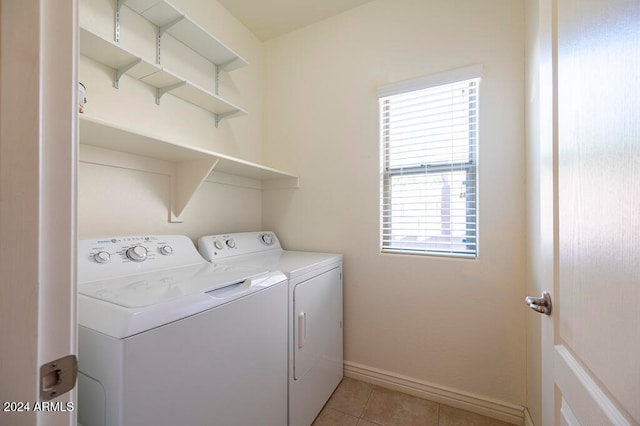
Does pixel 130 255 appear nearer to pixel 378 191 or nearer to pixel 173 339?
pixel 173 339

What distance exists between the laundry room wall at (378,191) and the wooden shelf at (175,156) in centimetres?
46

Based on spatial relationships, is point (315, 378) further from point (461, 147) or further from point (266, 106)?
point (266, 106)

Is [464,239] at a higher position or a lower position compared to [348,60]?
lower

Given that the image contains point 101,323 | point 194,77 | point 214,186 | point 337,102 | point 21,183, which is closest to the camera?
point 21,183

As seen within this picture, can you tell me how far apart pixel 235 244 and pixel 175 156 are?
2.17 feet

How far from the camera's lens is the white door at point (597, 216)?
401 mm

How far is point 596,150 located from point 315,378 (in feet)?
5.30

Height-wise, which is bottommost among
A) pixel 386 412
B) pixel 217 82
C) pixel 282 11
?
pixel 386 412

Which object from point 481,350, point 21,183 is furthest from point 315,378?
point 21,183

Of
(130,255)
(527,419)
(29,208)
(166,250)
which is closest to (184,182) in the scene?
(166,250)

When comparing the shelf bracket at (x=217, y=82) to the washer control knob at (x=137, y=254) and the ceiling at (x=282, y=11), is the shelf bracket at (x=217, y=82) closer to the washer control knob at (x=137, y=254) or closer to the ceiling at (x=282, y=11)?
the ceiling at (x=282, y=11)

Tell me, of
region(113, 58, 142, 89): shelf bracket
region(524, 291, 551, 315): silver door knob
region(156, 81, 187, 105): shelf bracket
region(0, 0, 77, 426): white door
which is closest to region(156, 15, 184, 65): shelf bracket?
region(156, 81, 187, 105): shelf bracket

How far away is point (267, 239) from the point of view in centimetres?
204

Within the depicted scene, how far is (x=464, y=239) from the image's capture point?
1639 millimetres
